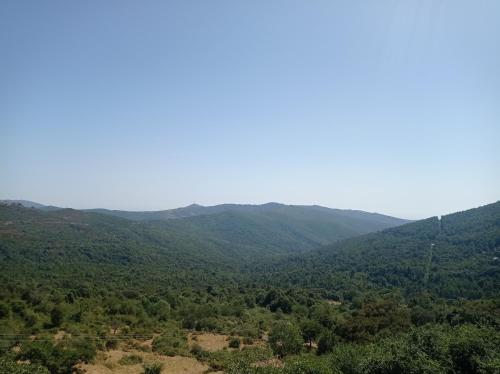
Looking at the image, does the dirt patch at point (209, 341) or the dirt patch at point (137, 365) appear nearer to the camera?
the dirt patch at point (137, 365)

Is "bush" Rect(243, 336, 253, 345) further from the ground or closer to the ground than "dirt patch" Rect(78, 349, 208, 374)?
closer to the ground

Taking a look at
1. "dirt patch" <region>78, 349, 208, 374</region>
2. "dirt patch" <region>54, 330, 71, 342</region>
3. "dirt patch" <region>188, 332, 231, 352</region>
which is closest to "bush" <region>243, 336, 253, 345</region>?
"dirt patch" <region>188, 332, 231, 352</region>

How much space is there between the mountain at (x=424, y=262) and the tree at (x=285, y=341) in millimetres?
64394

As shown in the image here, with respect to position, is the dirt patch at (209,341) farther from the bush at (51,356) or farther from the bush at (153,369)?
the bush at (51,356)

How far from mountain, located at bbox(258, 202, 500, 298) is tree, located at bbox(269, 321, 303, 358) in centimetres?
6439

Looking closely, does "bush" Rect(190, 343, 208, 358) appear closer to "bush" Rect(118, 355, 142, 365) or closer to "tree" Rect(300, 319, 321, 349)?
"bush" Rect(118, 355, 142, 365)

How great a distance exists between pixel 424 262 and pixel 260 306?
71.3m

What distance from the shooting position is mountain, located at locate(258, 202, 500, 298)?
94000mm

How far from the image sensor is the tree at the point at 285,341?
35250 mm

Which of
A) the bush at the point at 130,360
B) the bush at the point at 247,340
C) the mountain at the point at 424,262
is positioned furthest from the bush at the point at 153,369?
the mountain at the point at 424,262

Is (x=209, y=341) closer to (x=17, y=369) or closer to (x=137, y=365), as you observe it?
(x=137, y=365)

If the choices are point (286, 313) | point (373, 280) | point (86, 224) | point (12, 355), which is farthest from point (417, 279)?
point (86, 224)

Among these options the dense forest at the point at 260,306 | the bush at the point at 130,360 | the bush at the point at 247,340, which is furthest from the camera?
the bush at the point at 247,340

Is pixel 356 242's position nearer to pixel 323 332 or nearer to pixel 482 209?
pixel 482 209
